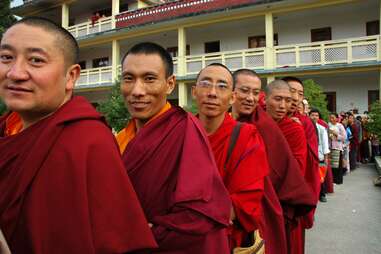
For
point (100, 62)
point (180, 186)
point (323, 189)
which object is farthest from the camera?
point (100, 62)

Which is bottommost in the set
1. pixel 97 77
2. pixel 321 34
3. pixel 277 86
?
pixel 277 86

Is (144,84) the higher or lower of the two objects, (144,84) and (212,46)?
the lower

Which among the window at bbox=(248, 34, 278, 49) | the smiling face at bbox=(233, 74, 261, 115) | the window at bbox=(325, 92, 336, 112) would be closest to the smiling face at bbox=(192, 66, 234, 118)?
the smiling face at bbox=(233, 74, 261, 115)

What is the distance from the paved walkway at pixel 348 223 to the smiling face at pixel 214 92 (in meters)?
2.53

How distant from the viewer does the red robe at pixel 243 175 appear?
1923 mm

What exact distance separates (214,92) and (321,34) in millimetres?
13522

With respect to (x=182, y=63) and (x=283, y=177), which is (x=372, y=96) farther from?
(x=283, y=177)

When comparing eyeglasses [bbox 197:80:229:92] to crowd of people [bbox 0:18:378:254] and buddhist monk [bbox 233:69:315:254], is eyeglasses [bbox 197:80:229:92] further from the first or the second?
buddhist monk [bbox 233:69:315:254]

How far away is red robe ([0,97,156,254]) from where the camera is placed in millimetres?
1007

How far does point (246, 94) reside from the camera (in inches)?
105

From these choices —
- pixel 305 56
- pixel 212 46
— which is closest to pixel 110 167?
pixel 305 56

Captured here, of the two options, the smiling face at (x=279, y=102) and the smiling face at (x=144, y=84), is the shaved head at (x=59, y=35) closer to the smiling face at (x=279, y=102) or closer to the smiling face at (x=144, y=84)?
the smiling face at (x=144, y=84)

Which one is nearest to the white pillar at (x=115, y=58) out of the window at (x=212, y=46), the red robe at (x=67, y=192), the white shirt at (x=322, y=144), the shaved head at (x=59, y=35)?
the window at (x=212, y=46)

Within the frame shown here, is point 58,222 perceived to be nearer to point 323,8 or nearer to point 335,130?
point 335,130
